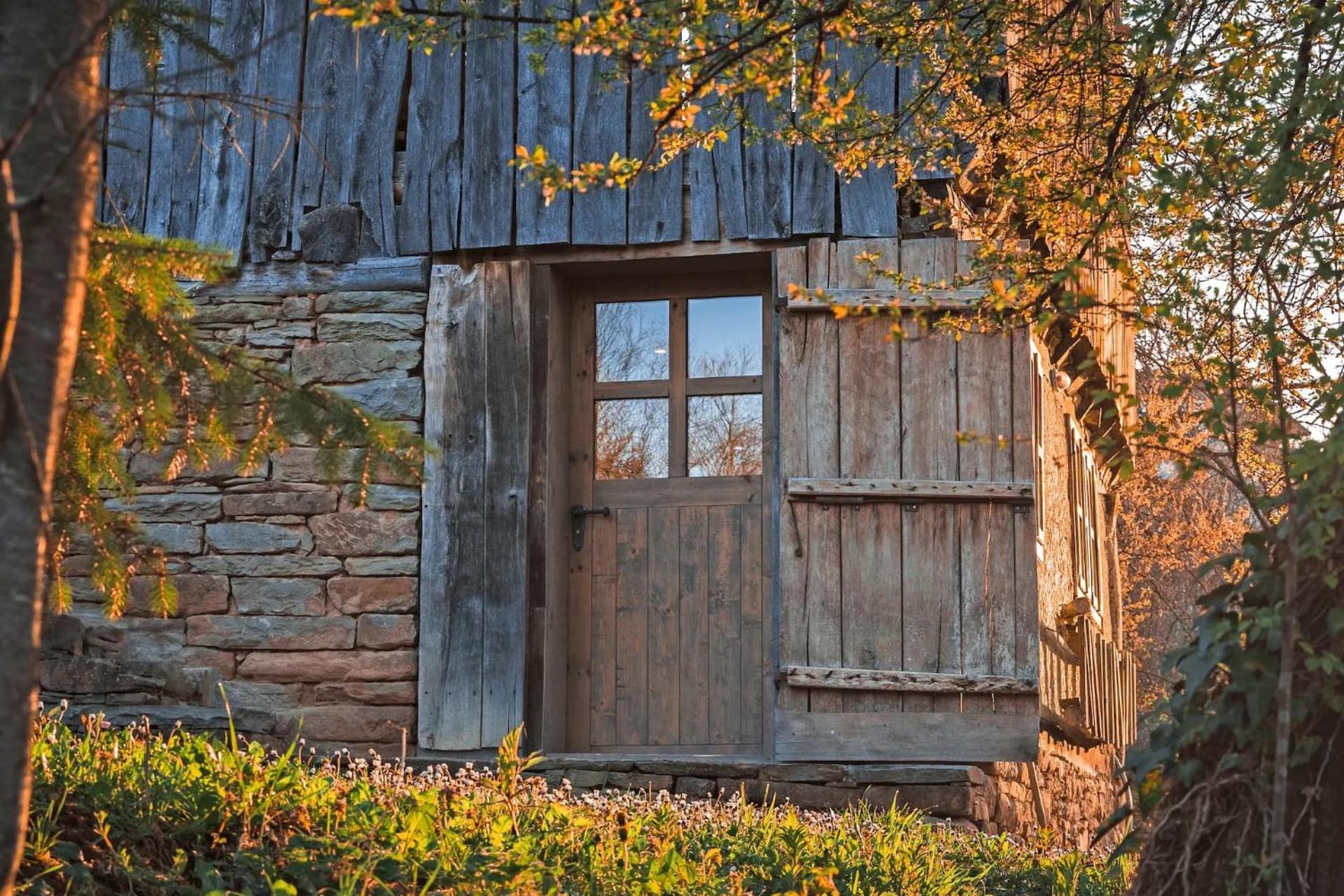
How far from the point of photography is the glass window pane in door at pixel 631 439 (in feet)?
25.4

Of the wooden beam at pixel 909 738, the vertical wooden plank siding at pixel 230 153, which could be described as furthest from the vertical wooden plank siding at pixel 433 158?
the wooden beam at pixel 909 738

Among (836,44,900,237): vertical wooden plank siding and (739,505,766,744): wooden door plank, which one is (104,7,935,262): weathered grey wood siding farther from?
(739,505,766,744): wooden door plank

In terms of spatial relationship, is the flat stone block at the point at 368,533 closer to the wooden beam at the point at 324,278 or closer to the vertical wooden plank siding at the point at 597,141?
the wooden beam at the point at 324,278

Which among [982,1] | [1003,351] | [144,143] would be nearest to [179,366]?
[982,1]

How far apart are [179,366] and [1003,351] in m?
4.64

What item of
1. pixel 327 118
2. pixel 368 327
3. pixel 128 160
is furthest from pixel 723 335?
pixel 128 160

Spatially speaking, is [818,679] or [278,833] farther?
[818,679]

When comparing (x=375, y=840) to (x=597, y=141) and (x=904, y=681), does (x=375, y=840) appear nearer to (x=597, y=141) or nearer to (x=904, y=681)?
(x=904, y=681)

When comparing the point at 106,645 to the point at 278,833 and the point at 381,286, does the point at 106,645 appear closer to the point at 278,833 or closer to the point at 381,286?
the point at 381,286

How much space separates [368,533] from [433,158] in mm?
1875

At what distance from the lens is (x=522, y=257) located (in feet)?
24.8

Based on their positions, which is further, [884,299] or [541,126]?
[541,126]

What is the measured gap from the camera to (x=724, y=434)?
25.2 feet

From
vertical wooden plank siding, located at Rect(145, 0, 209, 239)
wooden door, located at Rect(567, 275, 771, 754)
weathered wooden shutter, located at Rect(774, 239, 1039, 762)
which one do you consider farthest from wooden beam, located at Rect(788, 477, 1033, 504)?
vertical wooden plank siding, located at Rect(145, 0, 209, 239)
